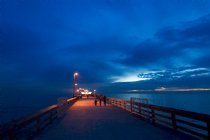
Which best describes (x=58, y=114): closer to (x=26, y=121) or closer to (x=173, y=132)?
(x=26, y=121)

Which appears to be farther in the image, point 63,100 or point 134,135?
point 63,100

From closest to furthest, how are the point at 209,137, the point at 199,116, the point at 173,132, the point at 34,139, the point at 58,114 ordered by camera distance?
the point at 209,137 < the point at 199,116 < the point at 34,139 < the point at 173,132 < the point at 58,114

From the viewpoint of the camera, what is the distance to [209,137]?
23.0 ft

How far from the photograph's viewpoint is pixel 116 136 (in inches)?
335

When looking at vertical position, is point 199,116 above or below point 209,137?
above

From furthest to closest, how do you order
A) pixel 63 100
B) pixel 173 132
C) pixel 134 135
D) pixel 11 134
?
1. pixel 63 100
2. pixel 173 132
3. pixel 134 135
4. pixel 11 134

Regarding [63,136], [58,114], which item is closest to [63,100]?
[58,114]

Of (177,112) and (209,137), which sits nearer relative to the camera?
(209,137)

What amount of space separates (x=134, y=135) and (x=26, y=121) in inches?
170

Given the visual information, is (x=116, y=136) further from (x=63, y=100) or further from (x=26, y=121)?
(x=63, y=100)

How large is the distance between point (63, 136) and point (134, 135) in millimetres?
2956

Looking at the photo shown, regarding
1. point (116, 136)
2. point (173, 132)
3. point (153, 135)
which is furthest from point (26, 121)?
point (173, 132)

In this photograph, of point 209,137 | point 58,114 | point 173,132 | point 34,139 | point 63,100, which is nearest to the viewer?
point 209,137

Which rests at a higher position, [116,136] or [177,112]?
[177,112]
